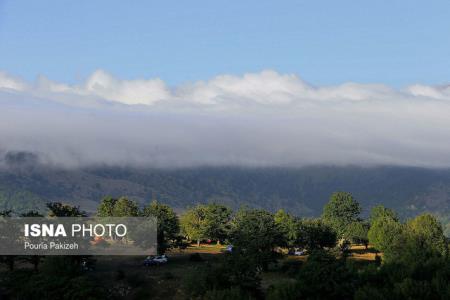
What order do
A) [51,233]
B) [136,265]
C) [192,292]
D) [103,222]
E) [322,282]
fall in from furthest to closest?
[103,222] → [136,265] → [51,233] → [192,292] → [322,282]

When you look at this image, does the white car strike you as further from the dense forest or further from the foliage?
the foliage

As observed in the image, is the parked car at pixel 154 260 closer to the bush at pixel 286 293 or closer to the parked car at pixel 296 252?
the parked car at pixel 296 252

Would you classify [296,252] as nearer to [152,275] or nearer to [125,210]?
[125,210]

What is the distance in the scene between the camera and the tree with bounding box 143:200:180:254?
5950 inches

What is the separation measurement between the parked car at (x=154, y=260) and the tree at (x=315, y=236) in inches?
1912

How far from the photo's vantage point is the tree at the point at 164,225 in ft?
496

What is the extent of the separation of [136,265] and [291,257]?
4644 centimetres

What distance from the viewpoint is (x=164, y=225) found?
16125 centimetres

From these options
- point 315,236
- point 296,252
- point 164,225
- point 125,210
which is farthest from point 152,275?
point 315,236

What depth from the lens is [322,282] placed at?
10131 cm

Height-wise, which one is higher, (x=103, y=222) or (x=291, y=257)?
(x=103, y=222)

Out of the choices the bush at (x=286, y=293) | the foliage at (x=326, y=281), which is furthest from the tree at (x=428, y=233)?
the bush at (x=286, y=293)

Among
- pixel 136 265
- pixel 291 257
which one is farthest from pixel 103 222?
pixel 291 257

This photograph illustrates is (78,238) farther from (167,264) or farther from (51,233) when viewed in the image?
(167,264)
